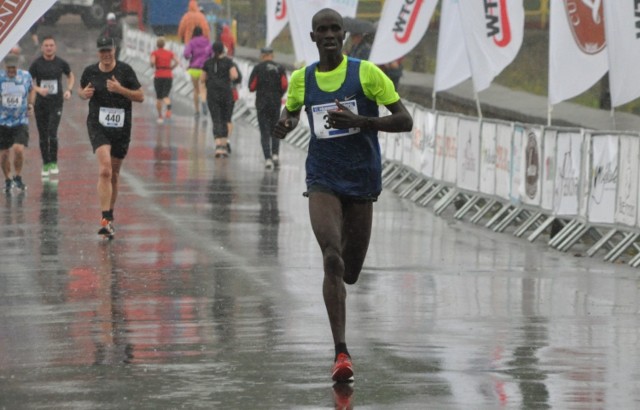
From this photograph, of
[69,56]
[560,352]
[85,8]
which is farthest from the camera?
[85,8]

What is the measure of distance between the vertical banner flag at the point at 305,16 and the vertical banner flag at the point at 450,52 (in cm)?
450

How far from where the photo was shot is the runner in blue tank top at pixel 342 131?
366 inches

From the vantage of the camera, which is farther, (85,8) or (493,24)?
(85,8)

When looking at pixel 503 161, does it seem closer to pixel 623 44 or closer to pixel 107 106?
pixel 623 44

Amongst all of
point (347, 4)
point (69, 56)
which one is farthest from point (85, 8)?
point (347, 4)

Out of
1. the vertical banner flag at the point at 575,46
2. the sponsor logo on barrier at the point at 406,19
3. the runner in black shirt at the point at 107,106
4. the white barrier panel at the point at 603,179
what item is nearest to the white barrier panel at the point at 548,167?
the vertical banner flag at the point at 575,46

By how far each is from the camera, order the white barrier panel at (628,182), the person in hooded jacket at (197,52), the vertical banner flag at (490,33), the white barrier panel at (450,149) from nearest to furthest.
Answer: the white barrier panel at (628,182) < the vertical banner flag at (490,33) < the white barrier panel at (450,149) < the person in hooded jacket at (197,52)

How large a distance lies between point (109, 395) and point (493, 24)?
1193cm

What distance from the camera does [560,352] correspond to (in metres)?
9.96

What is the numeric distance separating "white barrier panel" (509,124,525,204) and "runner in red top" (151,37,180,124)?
52.7 feet

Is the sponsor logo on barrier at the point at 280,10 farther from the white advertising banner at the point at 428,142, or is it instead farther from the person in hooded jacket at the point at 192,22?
the white advertising banner at the point at 428,142

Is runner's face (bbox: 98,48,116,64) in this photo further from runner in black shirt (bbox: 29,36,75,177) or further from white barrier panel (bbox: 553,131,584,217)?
runner in black shirt (bbox: 29,36,75,177)

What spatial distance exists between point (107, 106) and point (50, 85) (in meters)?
6.56

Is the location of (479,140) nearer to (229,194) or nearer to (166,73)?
(229,194)
